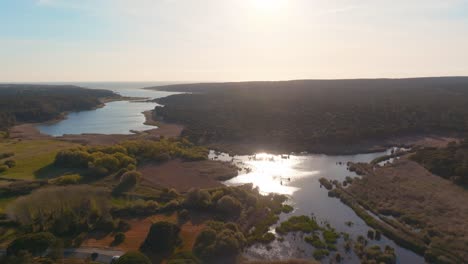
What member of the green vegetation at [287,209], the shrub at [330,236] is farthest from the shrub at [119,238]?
the shrub at [330,236]

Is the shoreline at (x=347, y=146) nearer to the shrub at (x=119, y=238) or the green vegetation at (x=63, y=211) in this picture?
the green vegetation at (x=63, y=211)

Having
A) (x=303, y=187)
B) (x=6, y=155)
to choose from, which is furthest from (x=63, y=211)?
(x=6, y=155)

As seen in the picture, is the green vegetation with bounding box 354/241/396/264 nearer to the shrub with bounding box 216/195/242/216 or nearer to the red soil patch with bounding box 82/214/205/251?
the shrub with bounding box 216/195/242/216

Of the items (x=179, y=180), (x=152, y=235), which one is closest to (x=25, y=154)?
(x=179, y=180)

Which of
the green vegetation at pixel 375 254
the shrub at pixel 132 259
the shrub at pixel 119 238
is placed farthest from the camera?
the shrub at pixel 119 238

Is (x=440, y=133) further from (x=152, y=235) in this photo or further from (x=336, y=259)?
(x=152, y=235)

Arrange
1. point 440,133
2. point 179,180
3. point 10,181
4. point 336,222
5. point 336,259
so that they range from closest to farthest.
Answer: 1. point 336,259
2. point 336,222
3. point 10,181
4. point 179,180
5. point 440,133

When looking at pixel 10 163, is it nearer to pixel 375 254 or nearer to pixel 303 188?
pixel 303 188
